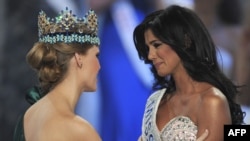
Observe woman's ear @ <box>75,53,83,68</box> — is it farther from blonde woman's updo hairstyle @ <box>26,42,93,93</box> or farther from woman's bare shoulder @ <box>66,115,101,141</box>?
woman's bare shoulder @ <box>66,115,101,141</box>

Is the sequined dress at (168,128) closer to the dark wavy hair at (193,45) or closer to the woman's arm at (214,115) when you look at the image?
the woman's arm at (214,115)

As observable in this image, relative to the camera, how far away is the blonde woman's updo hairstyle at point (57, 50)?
1.78 metres

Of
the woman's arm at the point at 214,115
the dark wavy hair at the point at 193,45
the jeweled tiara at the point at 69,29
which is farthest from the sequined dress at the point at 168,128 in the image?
the jeweled tiara at the point at 69,29

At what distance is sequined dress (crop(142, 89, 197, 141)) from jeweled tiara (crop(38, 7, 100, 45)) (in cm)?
60

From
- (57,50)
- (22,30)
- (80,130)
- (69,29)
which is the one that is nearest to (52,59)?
(57,50)

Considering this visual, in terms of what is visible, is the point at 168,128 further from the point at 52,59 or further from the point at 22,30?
the point at 22,30

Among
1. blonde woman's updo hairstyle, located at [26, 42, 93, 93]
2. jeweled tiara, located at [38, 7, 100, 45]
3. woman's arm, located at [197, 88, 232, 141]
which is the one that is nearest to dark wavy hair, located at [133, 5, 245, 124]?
woman's arm, located at [197, 88, 232, 141]

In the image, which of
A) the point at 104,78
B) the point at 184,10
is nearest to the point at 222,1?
the point at 104,78

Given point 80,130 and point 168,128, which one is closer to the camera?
point 80,130

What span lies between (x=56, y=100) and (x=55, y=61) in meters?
0.13

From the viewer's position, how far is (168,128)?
2.35 metres

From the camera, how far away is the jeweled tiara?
1.83 meters

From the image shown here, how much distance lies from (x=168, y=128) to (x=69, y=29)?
69cm

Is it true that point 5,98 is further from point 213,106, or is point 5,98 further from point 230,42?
point 213,106
